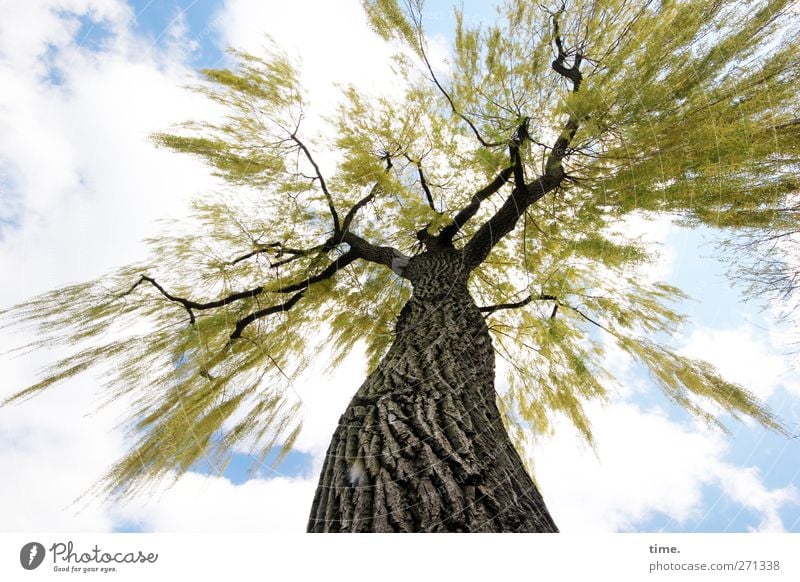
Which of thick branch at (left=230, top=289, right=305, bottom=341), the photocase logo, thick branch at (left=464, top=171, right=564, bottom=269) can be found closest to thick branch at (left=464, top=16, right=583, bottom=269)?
thick branch at (left=464, top=171, right=564, bottom=269)

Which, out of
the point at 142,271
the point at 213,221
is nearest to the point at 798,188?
the point at 213,221

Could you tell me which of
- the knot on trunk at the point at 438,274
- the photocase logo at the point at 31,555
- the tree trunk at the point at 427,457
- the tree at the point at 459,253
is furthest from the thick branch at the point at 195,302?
the photocase logo at the point at 31,555

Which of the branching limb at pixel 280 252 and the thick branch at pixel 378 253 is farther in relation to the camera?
the thick branch at pixel 378 253

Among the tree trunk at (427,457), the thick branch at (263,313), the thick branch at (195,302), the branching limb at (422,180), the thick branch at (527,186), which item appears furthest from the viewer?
the branching limb at (422,180)

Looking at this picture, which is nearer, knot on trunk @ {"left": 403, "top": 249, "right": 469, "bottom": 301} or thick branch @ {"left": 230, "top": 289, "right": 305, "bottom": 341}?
knot on trunk @ {"left": 403, "top": 249, "right": 469, "bottom": 301}

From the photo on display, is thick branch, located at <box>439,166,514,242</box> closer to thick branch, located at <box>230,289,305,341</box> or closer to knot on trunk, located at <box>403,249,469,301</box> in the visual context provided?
knot on trunk, located at <box>403,249,469,301</box>

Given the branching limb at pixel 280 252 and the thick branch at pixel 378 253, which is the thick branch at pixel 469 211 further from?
the branching limb at pixel 280 252

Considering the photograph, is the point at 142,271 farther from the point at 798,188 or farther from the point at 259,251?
the point at 798,188

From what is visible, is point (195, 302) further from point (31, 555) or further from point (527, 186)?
point (527, 186)
